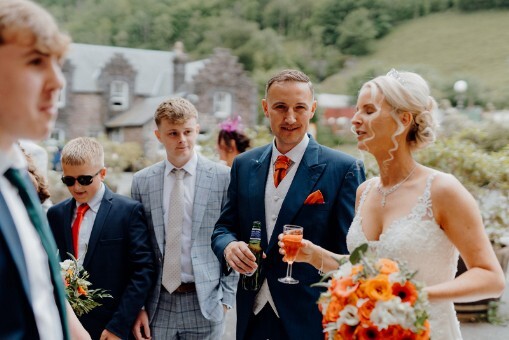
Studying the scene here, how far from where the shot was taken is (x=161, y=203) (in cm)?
377

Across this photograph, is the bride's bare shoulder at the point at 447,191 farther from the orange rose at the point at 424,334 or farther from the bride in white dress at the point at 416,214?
the orange rose at the point at 424,334

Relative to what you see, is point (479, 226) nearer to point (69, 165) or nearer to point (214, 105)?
point (69, 165)

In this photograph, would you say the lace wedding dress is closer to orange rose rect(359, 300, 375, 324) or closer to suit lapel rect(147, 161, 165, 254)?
orange rose rect(359, 300, 375, 324)

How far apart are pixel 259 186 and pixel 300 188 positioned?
269mm

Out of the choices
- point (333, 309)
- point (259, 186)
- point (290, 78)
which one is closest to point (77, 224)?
point (259, 186)

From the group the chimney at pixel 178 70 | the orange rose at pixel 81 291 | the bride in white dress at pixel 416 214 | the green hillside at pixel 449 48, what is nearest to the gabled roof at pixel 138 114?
the chimney at pixel 178 70

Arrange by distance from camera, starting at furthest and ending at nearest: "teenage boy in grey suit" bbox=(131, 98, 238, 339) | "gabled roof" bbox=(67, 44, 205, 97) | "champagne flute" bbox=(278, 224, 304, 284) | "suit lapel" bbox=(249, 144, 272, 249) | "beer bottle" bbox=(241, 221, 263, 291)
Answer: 1. "gabled roof" bbox=(67, 44, 205, 97)
2. "teenage boy in grey suit" bbox=(131, 98, 238, 339)
3. "suit lapel" bbox=(249, 144, 272, 249)
4. "beer bottle" bbox=(241, 221, 263, 291)
5. "champagne flute" bbox=(278, 224, 304, 284)

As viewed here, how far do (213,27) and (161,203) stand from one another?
91.7 metres

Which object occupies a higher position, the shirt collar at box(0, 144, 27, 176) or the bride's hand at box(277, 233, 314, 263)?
the shirt collar at box(0, 144, 27, 176)

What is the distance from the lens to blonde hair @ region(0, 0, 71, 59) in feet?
4.62

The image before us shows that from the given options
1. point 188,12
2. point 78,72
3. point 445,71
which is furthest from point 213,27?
point 78,72

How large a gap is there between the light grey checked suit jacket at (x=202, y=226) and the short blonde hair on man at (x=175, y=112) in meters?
0.36

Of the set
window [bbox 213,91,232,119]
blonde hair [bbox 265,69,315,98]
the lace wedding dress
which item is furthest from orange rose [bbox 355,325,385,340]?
window [bbox 213,91,232,119]

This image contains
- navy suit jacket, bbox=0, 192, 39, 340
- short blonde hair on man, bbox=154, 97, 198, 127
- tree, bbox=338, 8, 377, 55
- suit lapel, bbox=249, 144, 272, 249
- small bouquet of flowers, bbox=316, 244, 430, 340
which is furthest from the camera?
tree, bbox=338, 8, 377, 55
